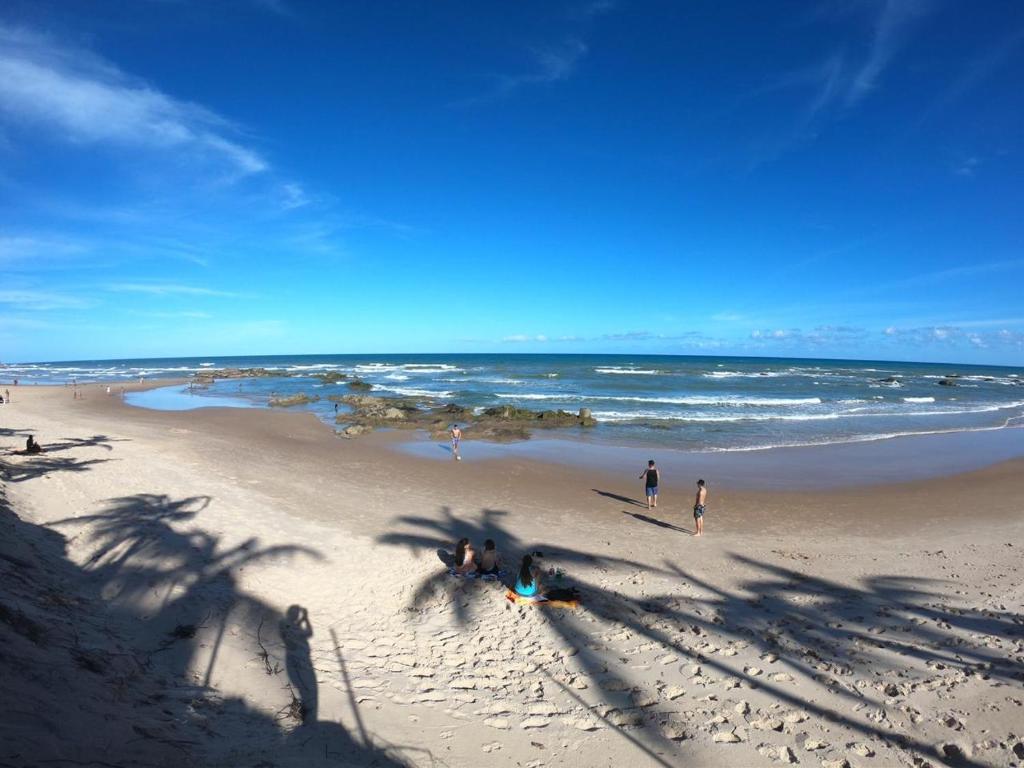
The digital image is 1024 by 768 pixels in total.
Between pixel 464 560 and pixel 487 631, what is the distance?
1629 millimetres

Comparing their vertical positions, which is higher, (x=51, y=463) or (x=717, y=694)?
(x=51, y=463)

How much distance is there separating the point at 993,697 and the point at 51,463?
19.3 metres

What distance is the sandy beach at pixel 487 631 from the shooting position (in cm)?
489

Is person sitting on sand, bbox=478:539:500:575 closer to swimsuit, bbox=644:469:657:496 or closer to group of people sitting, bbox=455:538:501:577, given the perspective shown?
group of people sitting, bbox=455:538:501:577

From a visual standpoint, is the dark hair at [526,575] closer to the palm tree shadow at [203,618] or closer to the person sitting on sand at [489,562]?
the person sitting on sand at [489,562]

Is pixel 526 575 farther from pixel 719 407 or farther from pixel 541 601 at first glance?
pixel 719 407

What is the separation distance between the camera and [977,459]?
19.4m

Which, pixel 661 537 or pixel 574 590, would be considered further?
pixel 661 537

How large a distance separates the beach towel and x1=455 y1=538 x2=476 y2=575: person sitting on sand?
959mm

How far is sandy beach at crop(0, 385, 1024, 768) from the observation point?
489cm

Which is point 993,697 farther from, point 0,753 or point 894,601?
point 0,753

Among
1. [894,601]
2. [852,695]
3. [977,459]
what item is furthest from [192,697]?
[977,459]

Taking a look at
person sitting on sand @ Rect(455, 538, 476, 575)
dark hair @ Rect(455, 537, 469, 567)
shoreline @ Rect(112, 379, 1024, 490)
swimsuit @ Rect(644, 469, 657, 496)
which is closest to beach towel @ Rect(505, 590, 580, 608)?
person sitting on sand @ Rect(455, 538, 476, 575)

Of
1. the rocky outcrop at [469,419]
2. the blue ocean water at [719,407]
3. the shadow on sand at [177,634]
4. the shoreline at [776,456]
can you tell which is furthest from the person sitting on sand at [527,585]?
the rocky outcrop at [469,419]
